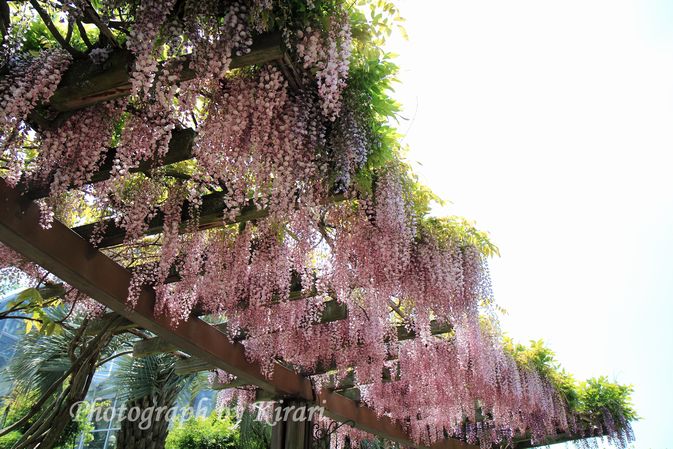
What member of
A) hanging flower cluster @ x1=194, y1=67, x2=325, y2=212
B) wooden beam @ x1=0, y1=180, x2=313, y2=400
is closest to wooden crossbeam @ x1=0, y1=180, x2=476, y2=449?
wooden beam @ x1=0, y1=180, x2=313, y2=400

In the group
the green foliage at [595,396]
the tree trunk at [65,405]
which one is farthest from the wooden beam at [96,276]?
the green foliage at [595,396]

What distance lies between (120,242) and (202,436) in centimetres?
589

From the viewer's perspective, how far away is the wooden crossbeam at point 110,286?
243cm

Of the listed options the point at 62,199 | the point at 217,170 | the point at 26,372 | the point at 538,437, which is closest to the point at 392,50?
the point at 217,170

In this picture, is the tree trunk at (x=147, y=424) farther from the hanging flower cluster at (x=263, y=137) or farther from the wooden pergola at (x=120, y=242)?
the hanging flower cluster at (x=263, y=137)

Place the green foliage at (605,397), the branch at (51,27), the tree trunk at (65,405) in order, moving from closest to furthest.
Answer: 1. the branch at (51,27)
2. the tree trunk at (65,405)
3. the green foliage at (605,397)

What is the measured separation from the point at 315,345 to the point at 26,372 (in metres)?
3.71

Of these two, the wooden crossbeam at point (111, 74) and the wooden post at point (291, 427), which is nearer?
the wooden crossbeam at point (111, 74)

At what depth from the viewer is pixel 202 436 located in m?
7.86

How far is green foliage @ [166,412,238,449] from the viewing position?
7766mm

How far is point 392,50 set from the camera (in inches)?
88.7

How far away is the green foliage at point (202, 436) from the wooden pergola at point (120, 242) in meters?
3.30

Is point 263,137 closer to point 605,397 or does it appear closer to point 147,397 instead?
point 147,397

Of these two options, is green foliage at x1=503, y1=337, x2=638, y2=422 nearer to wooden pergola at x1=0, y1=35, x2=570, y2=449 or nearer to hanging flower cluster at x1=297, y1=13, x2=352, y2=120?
wooden pergola at x1=0, y1=35, x2=570, y2=449
